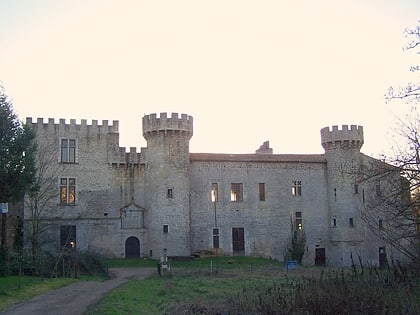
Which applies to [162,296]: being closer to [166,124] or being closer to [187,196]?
[187,196]

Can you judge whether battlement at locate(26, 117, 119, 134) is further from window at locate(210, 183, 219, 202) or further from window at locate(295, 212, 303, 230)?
window at locate(295, 212, 303, 230)

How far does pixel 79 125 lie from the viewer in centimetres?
3866

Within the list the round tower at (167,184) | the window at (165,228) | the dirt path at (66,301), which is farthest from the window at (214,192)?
the dirt path at (66,301)

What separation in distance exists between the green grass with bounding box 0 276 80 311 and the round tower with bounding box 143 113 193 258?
13.7 metres

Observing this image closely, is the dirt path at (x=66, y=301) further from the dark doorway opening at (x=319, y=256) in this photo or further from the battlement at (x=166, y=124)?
the dark doorway opening at (x=319, y=256)

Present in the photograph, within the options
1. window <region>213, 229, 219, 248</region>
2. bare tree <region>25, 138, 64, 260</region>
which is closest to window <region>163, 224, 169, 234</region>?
window <region>213, 229, 219, 248</region>

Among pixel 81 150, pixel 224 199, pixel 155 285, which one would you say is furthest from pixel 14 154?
pixel 224 199

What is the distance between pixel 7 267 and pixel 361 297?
16.8 metres

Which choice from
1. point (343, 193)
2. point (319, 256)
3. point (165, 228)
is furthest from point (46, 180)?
point (343, 193)

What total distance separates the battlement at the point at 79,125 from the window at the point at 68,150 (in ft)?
3.10

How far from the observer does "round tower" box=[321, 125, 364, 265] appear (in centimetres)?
4059

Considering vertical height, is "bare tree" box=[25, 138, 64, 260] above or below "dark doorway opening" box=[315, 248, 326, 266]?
above

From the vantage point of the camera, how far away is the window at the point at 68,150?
3812 centimetres

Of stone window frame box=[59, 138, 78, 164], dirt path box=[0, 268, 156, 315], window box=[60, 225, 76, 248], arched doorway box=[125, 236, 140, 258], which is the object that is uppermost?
stone window frame box=[59, 138, 78, 164]
